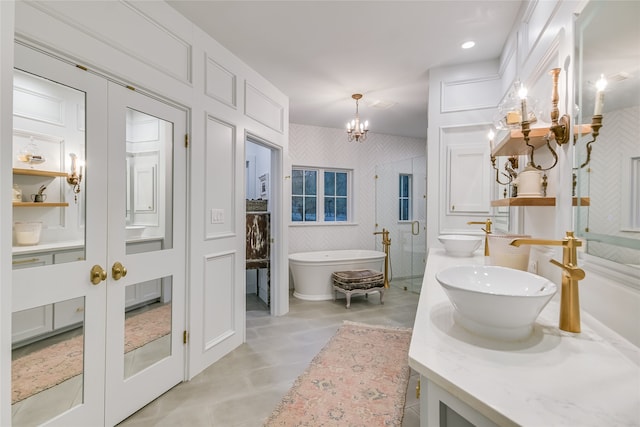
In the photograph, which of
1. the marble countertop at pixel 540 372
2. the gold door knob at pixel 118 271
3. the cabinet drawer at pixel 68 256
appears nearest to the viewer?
the marble countertop at pixel 540 372

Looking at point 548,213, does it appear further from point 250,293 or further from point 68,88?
point 250,293

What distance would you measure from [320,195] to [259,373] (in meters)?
3.34

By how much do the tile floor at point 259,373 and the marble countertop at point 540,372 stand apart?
1.35m

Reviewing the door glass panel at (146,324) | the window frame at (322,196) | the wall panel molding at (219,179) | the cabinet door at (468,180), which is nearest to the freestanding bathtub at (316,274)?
the window frame at (322,196)

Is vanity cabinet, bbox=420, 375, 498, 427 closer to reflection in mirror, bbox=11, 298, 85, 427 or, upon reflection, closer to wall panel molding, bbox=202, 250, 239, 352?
reflection in mirror, bbox=11, 298, 85, 427

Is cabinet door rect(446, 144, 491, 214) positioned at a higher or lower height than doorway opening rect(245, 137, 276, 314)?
higher

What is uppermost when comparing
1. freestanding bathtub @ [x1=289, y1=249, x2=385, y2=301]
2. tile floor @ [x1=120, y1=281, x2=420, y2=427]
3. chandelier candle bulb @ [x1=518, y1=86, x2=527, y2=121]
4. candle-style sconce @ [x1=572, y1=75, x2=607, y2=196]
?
chandelier candle bulb @ [x1=518, y1=86, x2=527, y2=121]

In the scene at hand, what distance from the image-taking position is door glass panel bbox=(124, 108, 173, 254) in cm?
185

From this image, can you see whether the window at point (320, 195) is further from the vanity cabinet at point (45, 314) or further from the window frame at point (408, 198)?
the vanity cabinet at point (45, 314)

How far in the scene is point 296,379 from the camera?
7.34 ft

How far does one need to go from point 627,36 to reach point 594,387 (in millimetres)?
904

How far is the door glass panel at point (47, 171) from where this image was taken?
1.36 meters

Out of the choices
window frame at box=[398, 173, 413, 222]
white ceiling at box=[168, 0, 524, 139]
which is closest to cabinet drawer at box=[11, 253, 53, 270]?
white ceiling at box=[168, 0, 524, 139]

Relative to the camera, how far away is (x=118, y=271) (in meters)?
1.74
